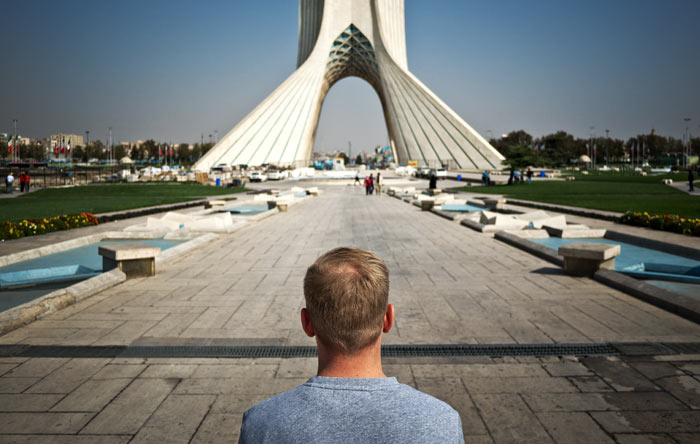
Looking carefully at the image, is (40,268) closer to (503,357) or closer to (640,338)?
(503,357)

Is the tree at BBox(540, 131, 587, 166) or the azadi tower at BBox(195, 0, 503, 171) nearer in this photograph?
the azadi tower at BBox(195, 0, 503, 171)

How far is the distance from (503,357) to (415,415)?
8.75 ft

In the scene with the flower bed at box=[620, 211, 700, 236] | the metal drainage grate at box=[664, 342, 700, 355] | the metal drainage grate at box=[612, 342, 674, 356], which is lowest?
the metal drainage grate at box=[612, 342, 674, 356]

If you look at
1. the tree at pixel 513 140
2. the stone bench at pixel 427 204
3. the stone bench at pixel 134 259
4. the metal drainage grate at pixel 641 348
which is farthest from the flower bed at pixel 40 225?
the tree at pixel 513 140

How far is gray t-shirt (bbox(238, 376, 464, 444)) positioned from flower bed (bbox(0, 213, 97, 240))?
35.2ft

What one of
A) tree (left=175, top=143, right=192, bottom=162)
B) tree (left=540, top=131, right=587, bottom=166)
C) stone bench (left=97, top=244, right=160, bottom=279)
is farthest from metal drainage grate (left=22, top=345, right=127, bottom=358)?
tree (left=175, top=143, right=192, bottom=162)

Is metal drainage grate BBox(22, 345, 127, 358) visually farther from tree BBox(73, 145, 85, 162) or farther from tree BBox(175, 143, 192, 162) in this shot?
tree BBox(175, 143, 192, 162)

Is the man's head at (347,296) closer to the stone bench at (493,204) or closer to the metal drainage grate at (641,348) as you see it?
the metal drainage grate at (641,348)

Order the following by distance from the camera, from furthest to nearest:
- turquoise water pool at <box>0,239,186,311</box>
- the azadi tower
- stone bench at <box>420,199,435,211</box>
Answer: the azadi tower, stone bench at <box>420,199,435,211</box>, turquoise water pool at <box>0,239,186,311</box>

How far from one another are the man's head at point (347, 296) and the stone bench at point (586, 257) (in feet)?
18.1

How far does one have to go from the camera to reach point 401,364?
11.2ft

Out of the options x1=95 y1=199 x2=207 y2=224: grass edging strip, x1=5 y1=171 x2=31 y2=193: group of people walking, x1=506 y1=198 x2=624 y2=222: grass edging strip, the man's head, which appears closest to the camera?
the man's head

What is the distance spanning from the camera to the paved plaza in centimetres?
260

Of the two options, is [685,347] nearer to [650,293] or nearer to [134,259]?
[650,293]
